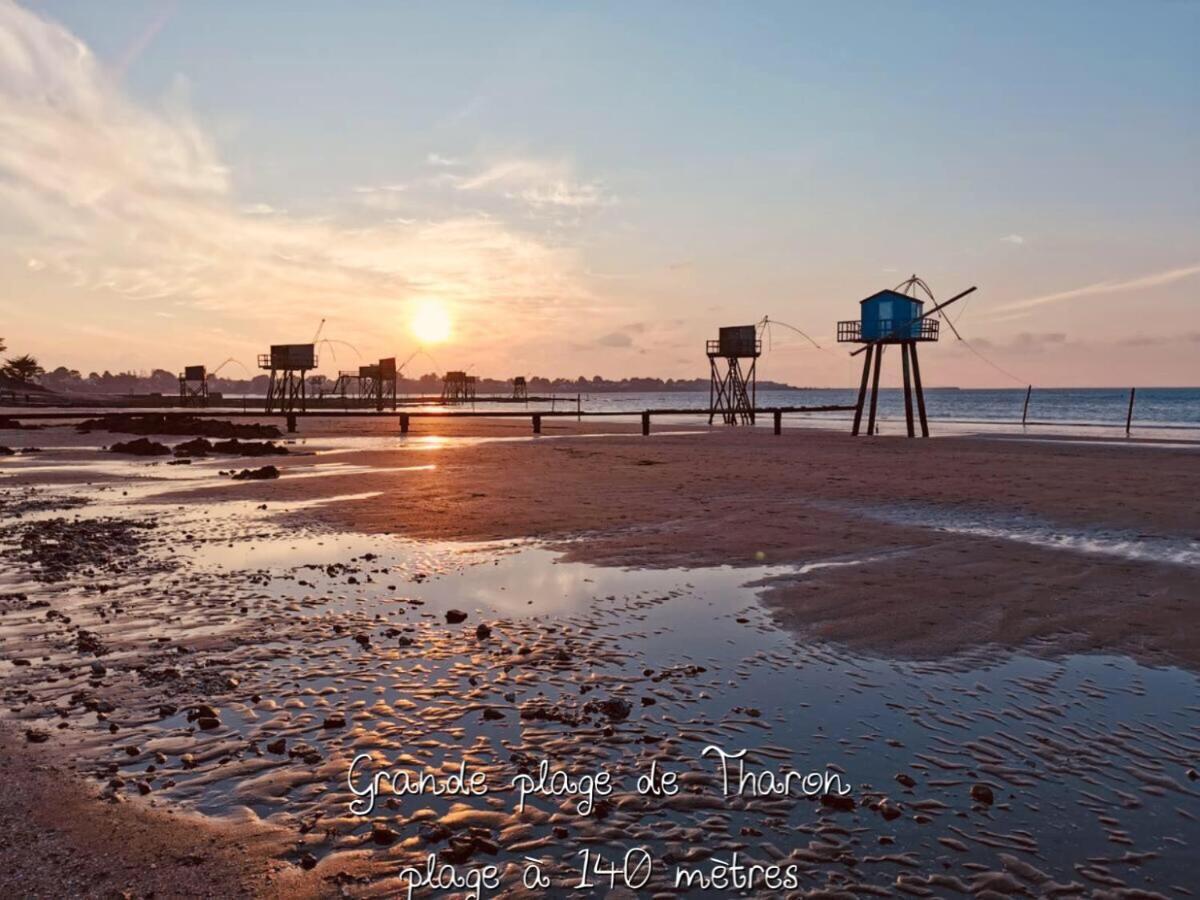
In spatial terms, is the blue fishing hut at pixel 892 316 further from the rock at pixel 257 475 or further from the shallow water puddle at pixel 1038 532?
the rock at pixel 257 475

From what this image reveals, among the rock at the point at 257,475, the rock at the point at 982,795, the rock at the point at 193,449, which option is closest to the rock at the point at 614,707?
the rock at the point at 982,795

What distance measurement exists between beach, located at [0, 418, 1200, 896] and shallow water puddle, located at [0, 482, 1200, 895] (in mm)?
28

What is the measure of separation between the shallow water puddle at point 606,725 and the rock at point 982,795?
1.4 inches

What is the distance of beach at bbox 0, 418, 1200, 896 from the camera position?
165 inches

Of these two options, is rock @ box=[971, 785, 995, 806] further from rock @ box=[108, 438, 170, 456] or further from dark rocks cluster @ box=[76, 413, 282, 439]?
dark rocks cluster @ box=[76, 413, 282, 439]

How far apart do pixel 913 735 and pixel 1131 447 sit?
39.9 meters

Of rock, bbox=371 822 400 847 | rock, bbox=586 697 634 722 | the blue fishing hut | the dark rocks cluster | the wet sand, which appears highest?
the blue fishing hut

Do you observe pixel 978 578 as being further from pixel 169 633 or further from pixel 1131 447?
pixel 1131 447

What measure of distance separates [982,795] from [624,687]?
9.53ft

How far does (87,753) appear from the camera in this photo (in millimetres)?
5172

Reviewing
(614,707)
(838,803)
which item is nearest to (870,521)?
(614,707)

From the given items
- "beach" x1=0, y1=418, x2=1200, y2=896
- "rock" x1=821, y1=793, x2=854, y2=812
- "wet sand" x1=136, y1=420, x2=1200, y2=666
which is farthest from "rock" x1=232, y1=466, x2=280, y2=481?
"rock" x1=821, y1=793, x2=854, y2=812

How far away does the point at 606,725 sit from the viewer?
575 cm

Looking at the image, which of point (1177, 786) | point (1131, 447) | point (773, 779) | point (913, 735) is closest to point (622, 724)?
point (773, 779)
